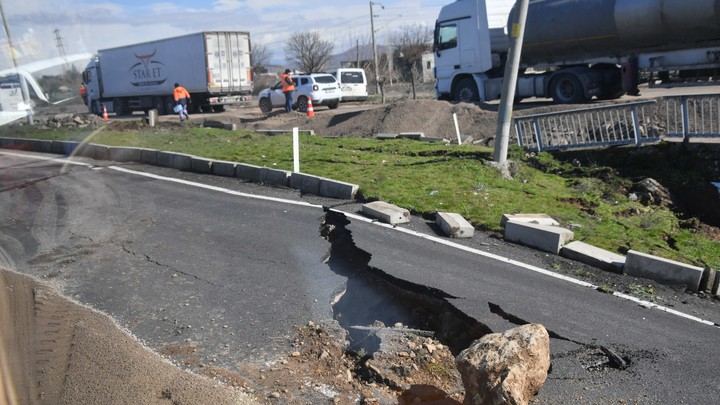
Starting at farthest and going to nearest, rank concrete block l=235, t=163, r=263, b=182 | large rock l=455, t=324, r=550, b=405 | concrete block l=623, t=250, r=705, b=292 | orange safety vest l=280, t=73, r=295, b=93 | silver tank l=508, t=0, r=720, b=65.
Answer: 1. orange safety vest l=280, t=73, r=295, b=93
2. silver tank l=508, t=0, r=720, b=65
3. concrete block l=235, t=163, r=263, b=182
4. concrete block l=623, t=250, r=705, b=292
5. large rock l=455, t=324, r=550, b=405

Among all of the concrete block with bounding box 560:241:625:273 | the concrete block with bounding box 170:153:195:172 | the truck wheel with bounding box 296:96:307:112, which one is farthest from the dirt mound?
the truck wheel with bounding box 296:96:307:112

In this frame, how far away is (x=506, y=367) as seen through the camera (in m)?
4.20

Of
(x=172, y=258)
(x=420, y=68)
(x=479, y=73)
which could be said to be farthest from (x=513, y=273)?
(x=420, y=68)

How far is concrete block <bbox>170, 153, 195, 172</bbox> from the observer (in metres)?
13.8

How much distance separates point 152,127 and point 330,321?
17.2 m

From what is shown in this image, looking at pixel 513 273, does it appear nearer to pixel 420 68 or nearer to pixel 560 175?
pixel 560 175

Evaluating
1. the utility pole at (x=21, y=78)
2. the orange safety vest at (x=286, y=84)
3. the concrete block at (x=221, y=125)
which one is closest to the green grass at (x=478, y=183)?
the concrete block at (x=221, y=125)

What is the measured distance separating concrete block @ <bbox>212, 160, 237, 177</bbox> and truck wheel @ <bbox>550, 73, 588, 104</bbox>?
47.5ft

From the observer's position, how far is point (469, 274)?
288 inches

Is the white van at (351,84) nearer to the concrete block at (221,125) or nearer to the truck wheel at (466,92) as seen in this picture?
the truck wheel at (466,92)

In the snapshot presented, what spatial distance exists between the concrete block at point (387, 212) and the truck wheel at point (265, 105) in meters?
24.5

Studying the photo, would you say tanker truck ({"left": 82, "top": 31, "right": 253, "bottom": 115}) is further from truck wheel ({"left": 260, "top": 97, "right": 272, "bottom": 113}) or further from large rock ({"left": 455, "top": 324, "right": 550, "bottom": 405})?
large rock ({"left": 455, "top": 324, "right": 550, "bottom": 405})

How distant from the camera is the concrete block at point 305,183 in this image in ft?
36.9

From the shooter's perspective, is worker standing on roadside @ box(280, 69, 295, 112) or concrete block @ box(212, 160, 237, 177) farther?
worker standing on roadside @ box(280, 69, 295, 112)
